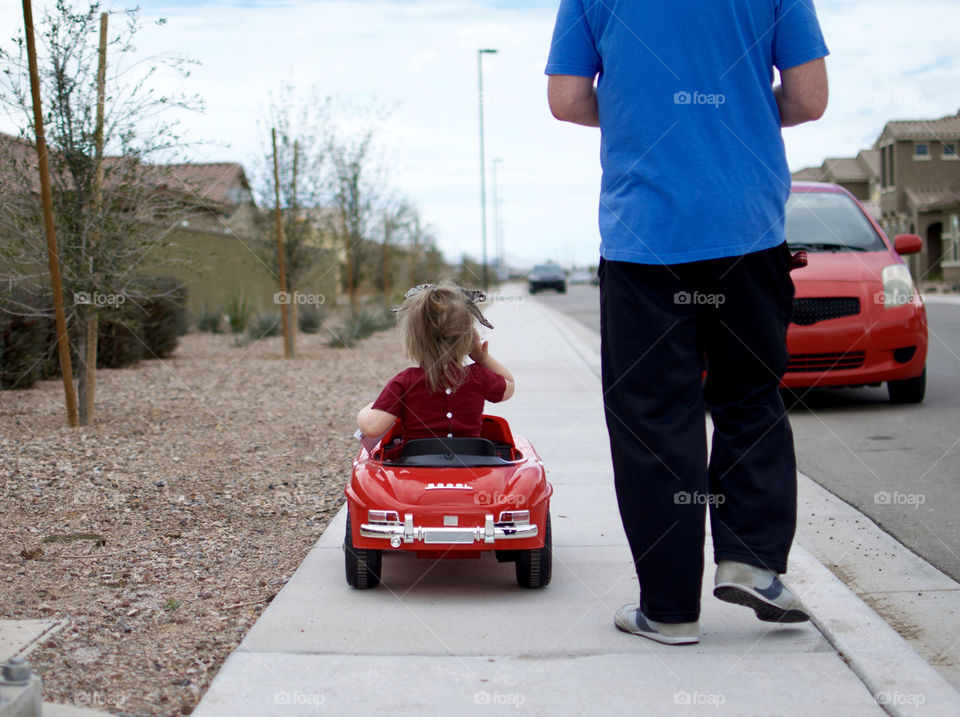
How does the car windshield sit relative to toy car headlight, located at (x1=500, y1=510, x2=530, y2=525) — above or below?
above

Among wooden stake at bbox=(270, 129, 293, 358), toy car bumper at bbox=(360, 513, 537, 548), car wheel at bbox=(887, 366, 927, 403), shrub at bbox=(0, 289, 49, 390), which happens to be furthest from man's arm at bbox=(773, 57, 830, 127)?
wooden stake at bbox=(270, 129, 293, 358)

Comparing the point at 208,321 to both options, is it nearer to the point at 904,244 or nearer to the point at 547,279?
the point at 904,244

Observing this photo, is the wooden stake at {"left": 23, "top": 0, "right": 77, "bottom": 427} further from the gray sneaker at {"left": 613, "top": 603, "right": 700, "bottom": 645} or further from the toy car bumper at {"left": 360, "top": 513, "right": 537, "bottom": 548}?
the gray sneaker at {"left": 613, "top": 603, "right": 700, "bottom": 645}

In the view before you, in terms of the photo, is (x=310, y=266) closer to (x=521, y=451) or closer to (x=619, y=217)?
(x=521, y=451)

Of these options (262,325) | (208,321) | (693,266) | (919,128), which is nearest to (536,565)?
(693,266)

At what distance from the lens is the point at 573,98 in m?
3.19

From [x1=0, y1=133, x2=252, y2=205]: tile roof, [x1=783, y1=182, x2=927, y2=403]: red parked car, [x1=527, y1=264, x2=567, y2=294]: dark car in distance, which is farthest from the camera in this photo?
[x1=527, y1=264, x2=567, y2=294]: dark car in distance

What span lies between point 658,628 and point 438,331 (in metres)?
1.37

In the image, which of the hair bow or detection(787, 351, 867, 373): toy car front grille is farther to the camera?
detection(787, 351, 867, 373): toy car front grille

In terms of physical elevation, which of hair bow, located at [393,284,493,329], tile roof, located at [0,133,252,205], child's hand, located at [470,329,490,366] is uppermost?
tile roof, located at [0,133,252,205]

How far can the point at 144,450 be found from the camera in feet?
22.2

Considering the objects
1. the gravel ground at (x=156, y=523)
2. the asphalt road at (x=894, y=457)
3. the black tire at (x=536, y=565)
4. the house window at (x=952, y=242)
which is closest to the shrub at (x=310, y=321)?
the gravel ground at (x=156, y=523)

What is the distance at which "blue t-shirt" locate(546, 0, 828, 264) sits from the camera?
119 inches

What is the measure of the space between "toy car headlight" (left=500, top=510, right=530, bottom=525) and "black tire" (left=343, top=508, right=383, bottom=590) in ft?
1.64
